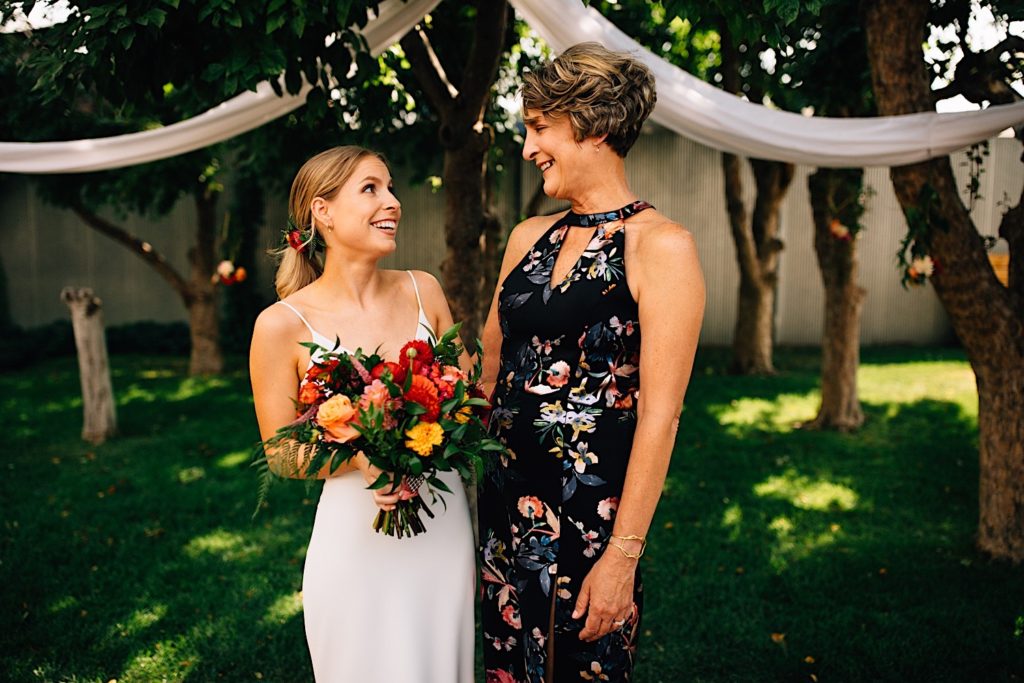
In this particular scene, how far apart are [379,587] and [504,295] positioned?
3.13ft

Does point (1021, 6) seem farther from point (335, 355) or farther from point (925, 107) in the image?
point (335, 355)

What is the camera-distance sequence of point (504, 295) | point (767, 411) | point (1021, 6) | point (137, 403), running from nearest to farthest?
point (504, 295) < point (1021, 6) < point (767, 411) < point (137, 403)

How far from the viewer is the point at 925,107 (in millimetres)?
4160

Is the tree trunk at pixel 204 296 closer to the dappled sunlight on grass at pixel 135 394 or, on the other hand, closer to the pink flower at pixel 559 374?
the dappled sunlight on grass at pixel 135 394

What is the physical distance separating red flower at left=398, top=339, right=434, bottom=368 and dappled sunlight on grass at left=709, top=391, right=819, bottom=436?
6.38 m

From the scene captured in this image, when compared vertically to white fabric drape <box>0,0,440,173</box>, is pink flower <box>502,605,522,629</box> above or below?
below

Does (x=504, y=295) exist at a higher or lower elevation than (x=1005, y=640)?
higher

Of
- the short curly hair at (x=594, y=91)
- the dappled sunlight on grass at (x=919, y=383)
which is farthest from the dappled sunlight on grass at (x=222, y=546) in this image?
the dappled sunlight on grass at (x=919, y=383)

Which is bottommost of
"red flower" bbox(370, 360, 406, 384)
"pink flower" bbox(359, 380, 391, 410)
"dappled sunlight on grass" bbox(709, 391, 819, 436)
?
"dappled sunlight on grass" bbox(709, 391, 819, 436)

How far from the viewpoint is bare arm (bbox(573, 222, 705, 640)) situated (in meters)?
2.01

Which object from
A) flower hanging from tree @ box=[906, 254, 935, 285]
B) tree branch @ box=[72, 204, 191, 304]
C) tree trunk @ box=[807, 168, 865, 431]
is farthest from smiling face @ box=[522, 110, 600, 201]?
tree branch @ box=[72, 204, 191, 304]

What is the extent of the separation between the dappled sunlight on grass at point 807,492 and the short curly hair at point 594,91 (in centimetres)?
456

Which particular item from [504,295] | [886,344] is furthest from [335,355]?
[886,344]

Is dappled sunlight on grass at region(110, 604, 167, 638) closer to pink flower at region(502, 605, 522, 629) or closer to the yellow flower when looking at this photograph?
pink flower at region(502, 605, 522, 629)
